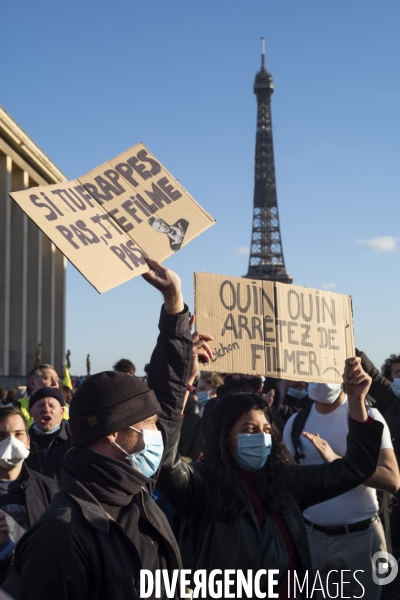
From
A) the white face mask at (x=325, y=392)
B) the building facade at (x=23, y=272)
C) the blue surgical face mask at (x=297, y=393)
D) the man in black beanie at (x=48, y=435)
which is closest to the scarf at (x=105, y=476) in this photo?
the white face mask at (x=325, y=392)

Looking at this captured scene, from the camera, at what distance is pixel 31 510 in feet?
13.2

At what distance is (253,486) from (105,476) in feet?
4.25

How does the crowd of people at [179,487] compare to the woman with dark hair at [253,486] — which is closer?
the crowd of people at [179,487]

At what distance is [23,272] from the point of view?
158 ft

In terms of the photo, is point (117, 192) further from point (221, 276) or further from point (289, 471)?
point (289, 471)

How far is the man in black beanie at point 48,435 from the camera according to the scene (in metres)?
5.50

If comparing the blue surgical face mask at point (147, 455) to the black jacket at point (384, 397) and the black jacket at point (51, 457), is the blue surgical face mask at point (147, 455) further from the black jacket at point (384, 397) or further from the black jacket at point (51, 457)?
the black jacket at point (384, 397)

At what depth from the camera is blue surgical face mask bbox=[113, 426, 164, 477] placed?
2754 mm

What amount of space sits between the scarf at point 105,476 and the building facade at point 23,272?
1599 inches

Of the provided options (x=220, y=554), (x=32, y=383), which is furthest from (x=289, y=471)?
(x=32, y=383)

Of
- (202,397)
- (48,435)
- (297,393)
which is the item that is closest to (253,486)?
(48,435)

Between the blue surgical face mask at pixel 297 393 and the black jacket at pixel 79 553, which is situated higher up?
the blue surgical face mask at pixel 297 393

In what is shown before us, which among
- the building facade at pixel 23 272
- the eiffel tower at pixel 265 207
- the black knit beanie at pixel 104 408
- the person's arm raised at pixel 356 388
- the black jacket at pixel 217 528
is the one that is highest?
the eiffel tower at pixel 265 207

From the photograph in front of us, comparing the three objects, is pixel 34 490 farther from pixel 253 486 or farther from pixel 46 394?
pixel 46 394
